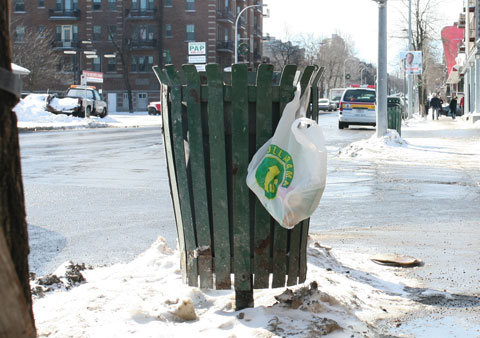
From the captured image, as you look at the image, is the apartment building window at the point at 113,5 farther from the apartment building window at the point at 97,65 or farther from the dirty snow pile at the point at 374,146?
the dirty snow pile at the point at 374,146

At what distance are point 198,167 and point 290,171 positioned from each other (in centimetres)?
58

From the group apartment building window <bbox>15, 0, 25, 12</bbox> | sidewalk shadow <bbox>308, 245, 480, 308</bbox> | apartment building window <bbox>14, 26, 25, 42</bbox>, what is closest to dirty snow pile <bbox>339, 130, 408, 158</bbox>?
sidewalk shadow <bbox>308, 245, 480, 308</bbox>

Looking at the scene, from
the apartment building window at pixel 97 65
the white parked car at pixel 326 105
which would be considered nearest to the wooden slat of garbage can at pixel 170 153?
the apartment building window at pixel 97 65

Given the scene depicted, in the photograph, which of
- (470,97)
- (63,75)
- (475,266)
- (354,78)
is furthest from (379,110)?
(354,78)

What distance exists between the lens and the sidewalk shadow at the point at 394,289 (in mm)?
4617

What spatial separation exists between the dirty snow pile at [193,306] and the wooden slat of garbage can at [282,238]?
12cm

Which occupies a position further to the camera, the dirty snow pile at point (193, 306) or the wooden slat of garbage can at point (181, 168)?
the wooden slat of garbage can at point (181, 168)

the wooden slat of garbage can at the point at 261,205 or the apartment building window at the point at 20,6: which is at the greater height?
the apartment building window at the point at 20,6

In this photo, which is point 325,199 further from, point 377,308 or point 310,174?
point 310,174

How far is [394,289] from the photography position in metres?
4.99

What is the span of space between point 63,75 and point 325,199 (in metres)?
63.8

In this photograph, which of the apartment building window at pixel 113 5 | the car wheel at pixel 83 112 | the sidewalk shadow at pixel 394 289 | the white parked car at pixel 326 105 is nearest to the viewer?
the sidewalk shadow at pixel 394 289

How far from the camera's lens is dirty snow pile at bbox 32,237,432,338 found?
3.72 m

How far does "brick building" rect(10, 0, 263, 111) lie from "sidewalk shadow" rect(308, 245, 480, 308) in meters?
71.7
